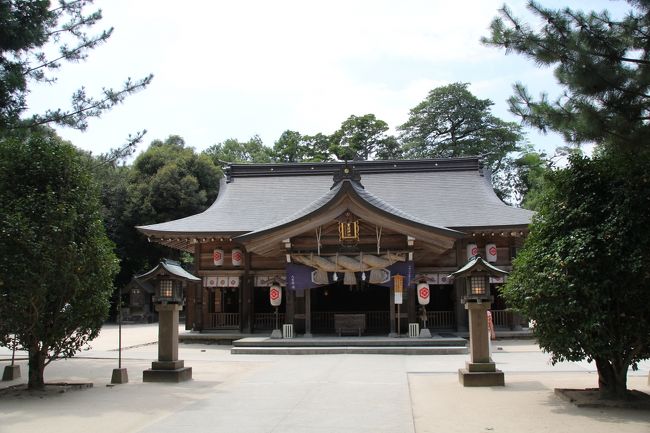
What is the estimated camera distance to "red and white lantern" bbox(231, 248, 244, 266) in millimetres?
21347

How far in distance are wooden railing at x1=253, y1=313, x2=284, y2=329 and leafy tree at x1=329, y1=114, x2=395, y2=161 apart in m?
29.1

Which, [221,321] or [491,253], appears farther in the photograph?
[221,321]

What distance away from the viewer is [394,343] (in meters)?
17.3

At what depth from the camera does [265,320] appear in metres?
22.3

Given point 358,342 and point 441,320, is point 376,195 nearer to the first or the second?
point 441,320

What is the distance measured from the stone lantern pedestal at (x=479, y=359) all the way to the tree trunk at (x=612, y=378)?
200cm

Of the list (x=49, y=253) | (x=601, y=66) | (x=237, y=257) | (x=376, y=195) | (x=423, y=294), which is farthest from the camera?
(x=376, y=195)

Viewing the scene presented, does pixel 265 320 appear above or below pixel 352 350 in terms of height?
above

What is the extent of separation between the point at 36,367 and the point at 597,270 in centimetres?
953

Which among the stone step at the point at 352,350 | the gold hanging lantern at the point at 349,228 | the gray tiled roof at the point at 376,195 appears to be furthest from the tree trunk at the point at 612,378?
the gray tiled roof at the point at 376,195

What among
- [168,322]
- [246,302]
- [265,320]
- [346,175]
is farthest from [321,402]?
[265,320]

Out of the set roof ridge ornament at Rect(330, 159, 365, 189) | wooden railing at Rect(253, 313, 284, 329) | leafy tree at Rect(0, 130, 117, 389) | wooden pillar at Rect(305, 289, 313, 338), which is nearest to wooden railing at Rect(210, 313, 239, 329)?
wooden railing at Rect(253, 313, 284, 329)

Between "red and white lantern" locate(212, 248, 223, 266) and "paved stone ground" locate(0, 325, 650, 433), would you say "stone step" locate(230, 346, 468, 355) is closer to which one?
"paved stone ground" locate(0, 325, 650, 433)

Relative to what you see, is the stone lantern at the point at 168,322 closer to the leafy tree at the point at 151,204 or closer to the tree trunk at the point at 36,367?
the tree trunk at the point at 36,367
